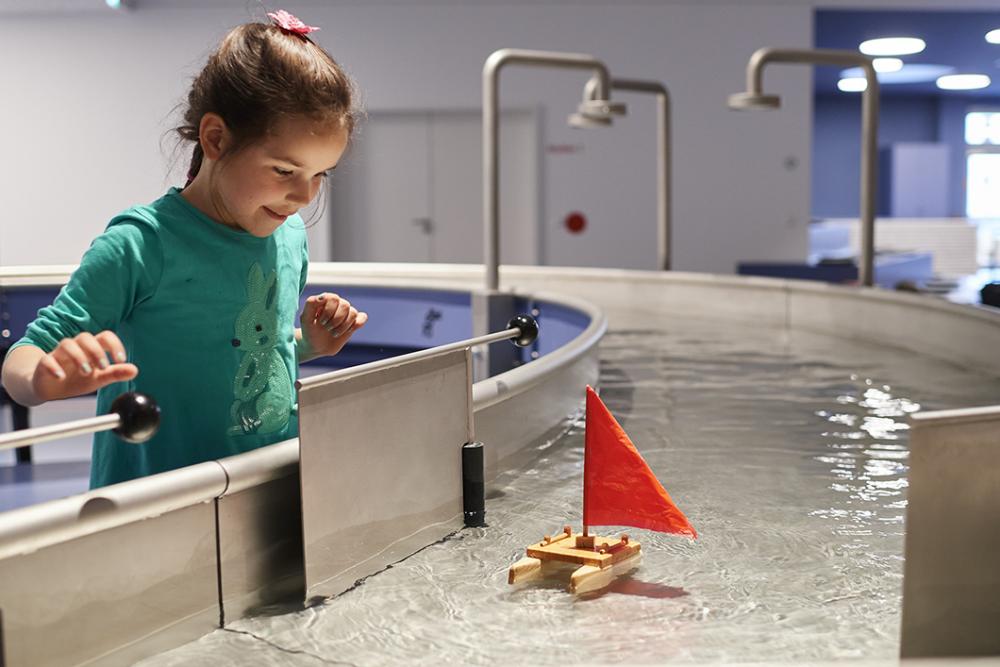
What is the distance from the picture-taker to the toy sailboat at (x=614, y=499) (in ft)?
3.92

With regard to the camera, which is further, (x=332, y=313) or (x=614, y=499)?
(x=332, y=313)

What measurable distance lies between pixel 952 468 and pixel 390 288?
360 centimetres

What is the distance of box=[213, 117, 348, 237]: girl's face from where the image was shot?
1.23 metres

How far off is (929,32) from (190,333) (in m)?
11.8

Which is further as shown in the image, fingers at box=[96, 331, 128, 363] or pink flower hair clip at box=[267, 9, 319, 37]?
pink flower hair clip at box=[267, 9, 319, 37]

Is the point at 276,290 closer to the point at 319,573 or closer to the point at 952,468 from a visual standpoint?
the point at 319,573

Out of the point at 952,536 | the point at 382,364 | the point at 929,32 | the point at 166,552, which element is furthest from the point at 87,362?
the point at 929,32

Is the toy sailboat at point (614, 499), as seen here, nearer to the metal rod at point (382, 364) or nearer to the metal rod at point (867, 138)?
the metal rod at point (382, 364)

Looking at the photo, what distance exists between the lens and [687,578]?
118 centimetres

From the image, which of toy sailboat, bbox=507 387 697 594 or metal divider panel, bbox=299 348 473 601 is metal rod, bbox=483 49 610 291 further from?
toy sailboat, bbox=507 387 697 594

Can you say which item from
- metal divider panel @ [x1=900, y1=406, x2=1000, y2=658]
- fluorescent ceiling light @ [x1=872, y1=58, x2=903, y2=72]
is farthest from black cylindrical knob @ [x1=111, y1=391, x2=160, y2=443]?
fluorescent ceiling light @ [x1=872, y1=58, x2=903, y2=72]

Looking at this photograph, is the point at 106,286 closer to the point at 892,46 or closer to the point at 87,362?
the point at 87,362

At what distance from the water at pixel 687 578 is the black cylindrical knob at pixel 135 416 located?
0.24m

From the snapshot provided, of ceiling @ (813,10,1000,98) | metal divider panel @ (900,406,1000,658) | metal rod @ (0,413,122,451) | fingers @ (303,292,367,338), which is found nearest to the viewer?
metal rod @ (0,413,122,451)
